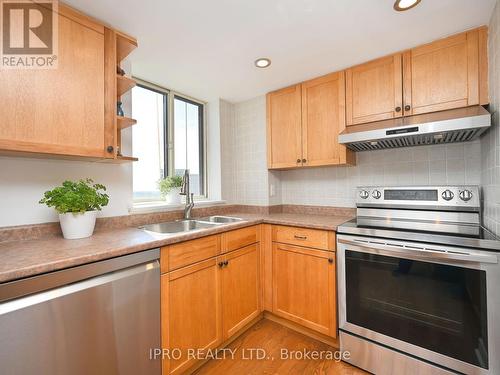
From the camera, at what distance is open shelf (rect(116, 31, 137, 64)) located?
4.77 feet

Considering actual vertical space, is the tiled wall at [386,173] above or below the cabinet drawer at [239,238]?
above

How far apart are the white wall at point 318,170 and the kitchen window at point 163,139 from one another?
0.32m

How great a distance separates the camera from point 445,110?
1.58 m

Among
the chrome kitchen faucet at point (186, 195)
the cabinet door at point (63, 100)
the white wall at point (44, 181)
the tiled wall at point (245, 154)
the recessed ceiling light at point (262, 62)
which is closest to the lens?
the cabinet door at point (63, 100)

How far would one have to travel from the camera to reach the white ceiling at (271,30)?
1286 millimetres

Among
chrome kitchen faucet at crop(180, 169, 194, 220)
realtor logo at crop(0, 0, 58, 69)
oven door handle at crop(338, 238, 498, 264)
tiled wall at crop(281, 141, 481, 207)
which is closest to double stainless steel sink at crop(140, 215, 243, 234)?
chrome kitchen faucet at crop(180, 169, 194, 220)

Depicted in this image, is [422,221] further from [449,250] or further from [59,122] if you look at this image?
[59,122]

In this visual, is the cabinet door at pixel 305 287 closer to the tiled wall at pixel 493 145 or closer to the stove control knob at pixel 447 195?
the stove control knob at pixel 447 195

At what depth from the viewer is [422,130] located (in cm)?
149

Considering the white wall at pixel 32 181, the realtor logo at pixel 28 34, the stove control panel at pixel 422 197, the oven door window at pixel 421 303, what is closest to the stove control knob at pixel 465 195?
the stove control panel at pixel 422 197

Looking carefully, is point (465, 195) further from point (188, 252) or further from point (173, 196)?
point (173, 196)

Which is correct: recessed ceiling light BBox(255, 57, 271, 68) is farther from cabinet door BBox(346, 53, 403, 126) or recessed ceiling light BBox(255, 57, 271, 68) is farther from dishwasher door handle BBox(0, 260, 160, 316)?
dishwasher door handle BBox(0, 260, 160, 316)

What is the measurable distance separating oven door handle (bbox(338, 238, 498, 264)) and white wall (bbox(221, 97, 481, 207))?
721mm

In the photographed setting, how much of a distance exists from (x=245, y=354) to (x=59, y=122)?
1895 millimetres
